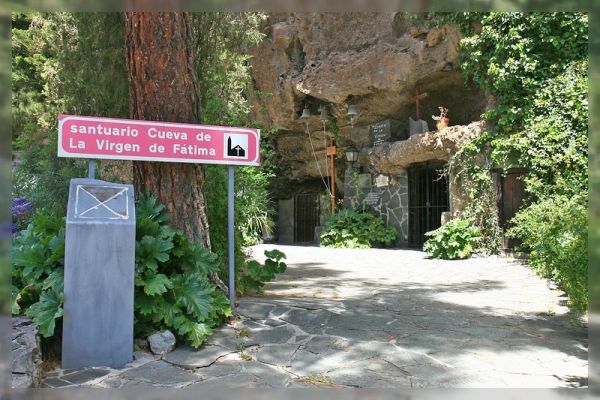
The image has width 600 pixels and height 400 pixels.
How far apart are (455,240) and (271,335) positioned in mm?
6837

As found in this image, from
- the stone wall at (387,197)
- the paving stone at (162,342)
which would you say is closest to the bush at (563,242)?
the paving stone at (162,342)

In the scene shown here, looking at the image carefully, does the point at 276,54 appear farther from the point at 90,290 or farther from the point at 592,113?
the point at 592,113

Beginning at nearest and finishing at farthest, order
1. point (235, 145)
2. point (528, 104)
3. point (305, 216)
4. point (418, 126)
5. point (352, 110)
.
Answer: point (235, 145), point (528, 104), point (418, 126), point (352, 110), point (305, 216)

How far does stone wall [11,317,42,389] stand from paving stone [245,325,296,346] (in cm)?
144

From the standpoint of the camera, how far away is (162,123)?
12.6 ft

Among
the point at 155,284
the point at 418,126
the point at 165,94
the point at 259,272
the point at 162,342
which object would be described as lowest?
the point at 162,342

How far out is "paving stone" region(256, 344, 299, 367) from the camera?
316 centimetres

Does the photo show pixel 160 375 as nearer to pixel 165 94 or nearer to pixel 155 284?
pixel 155 284

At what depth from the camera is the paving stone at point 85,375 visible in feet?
9.02

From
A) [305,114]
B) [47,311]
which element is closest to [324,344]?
[47,311]

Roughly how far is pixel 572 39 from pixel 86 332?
31.7 feet

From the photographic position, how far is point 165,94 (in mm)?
4176

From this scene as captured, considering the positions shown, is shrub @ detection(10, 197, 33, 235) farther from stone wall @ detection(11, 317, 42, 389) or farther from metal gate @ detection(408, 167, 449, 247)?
metal gate @ detection(408, 167, 449, 247)

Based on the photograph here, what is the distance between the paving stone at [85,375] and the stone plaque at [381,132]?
11.1 metres
